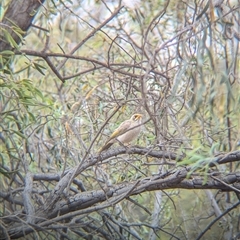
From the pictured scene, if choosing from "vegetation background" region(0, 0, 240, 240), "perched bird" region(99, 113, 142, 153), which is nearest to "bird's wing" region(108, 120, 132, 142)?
"perched bird" region(99, 113, 142, 153)

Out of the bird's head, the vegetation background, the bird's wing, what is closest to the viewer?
the vegetation background

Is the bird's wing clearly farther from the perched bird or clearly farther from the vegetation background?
the vegetation background

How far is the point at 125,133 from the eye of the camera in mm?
4359

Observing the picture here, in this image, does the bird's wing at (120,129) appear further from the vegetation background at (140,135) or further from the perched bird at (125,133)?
the vegetation background at (140,135)

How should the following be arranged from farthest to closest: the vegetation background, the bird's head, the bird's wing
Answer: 1. the bird's head
2. the bird's wing
3. the vegetation background

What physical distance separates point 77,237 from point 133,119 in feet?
2.97

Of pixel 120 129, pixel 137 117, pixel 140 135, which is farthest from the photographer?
pixel 140 135

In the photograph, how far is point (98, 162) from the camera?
13.2 ft

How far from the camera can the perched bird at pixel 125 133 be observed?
14.0 ft

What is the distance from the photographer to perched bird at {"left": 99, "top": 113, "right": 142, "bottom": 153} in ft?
14.0

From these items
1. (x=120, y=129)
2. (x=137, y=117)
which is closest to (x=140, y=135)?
(x=137, y=117)

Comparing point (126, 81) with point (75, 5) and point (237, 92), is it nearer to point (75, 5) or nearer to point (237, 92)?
point (237, 92)

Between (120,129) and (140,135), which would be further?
(140,135)

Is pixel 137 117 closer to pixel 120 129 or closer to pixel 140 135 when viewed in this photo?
pixel 120 129
